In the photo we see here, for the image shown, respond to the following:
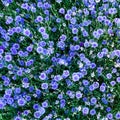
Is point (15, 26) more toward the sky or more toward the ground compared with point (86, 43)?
more toward the sky

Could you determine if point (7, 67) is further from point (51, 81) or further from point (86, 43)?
point (86, 43)

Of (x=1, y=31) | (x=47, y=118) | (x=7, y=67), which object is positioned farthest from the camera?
(x=1, y=31)

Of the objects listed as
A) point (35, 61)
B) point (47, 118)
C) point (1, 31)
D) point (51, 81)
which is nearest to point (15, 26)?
point (1, 31)

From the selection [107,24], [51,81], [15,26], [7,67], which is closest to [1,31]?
[15,26]

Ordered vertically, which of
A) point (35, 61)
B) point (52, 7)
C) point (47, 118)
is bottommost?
point (47, 118)

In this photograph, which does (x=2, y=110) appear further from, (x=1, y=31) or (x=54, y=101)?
(x=1, y=31)

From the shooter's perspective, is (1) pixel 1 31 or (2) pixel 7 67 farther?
(1) pixel 1 31

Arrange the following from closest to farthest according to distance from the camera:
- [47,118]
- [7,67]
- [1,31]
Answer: [47,118]
[7,67]
[1,31]
